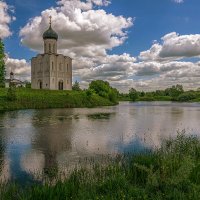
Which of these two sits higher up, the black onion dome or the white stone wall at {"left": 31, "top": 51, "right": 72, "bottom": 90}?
the black onion dome

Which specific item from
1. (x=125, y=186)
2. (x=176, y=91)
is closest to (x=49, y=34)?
(x=125, y=186)

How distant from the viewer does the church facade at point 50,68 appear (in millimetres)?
83125

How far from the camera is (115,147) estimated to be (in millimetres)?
16172

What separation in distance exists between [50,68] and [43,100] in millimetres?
25337

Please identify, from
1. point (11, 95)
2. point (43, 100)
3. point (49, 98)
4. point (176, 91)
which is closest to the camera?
point (11, 95)

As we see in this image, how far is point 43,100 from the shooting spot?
60.1 metres

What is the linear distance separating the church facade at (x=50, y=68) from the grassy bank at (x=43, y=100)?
516 inches

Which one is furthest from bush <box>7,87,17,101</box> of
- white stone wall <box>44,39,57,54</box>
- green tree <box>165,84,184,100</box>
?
green tree <box>165,84,184,100</box>

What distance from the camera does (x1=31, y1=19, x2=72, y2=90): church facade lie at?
83125mm

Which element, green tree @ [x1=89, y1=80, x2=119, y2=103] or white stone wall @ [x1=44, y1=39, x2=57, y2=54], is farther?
green tree @ [x1=89, y1=80, x2=119, y2=103]

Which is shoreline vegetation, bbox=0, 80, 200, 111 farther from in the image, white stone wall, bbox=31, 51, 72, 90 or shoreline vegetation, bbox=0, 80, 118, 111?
white stone wall, bbox=31, 51, 72, 90

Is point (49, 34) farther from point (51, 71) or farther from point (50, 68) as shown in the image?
point (51, 71)

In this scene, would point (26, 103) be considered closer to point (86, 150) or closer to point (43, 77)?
point (43, 77)

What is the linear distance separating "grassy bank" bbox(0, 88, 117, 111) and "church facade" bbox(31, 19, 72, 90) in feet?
43.0
